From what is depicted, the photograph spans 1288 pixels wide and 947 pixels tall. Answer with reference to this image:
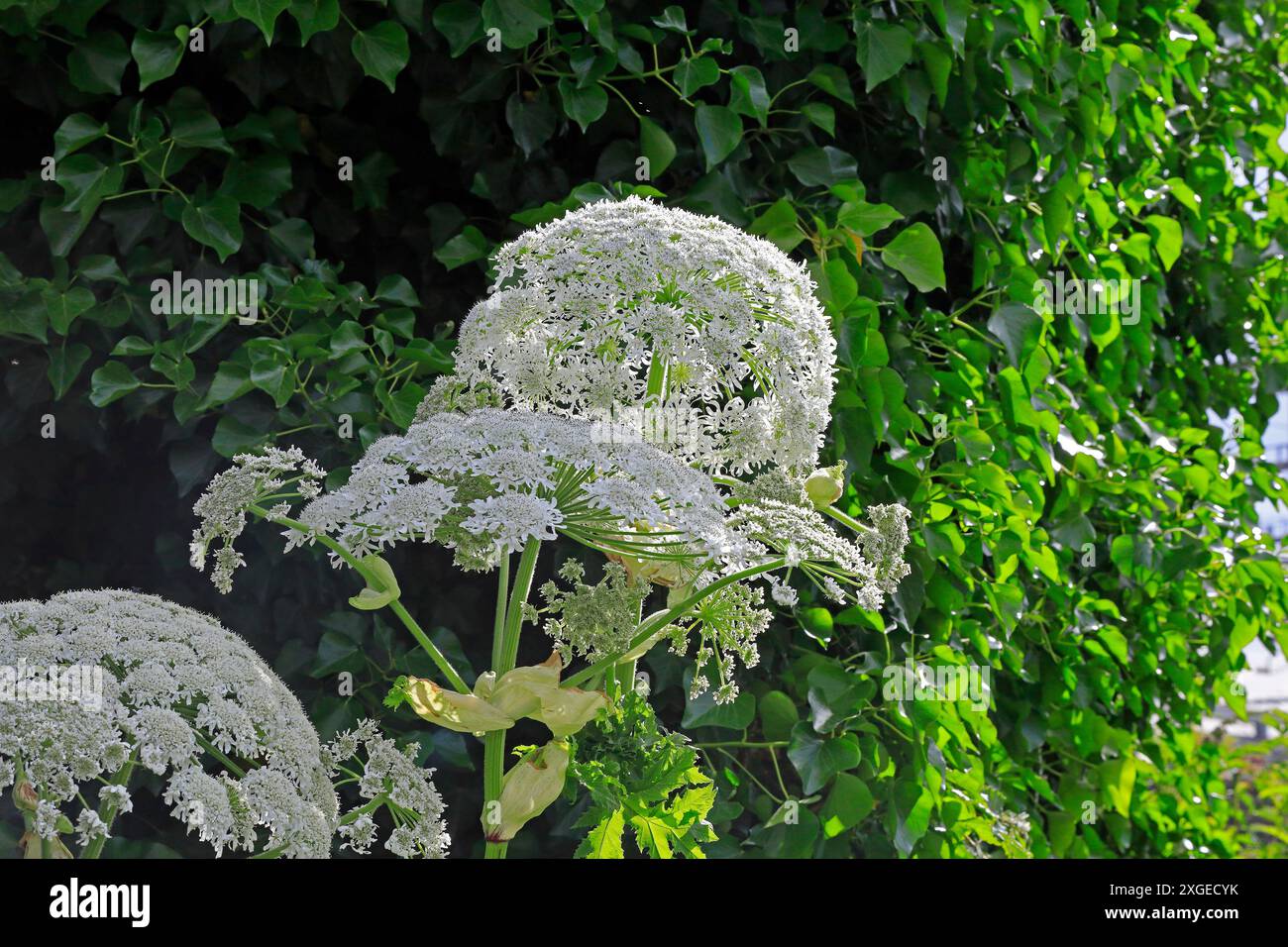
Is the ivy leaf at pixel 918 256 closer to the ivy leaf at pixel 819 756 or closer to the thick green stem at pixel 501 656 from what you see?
the ivy leaf at pixel 819 756

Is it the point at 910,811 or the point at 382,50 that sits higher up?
the point at 382,50

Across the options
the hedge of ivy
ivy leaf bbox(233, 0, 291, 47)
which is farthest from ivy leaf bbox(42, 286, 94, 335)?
ivy leaf bbox(233, 0, 291, 47)

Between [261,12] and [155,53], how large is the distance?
0.11 metres

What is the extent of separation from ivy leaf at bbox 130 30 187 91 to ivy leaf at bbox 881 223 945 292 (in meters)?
0.66

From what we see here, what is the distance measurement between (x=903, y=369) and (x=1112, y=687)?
27.9 inches

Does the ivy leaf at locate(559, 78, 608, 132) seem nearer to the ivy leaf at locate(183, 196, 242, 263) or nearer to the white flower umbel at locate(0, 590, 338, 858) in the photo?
the ivy leaf at locate(183, 196, 242, 263)

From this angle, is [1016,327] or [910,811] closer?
[910,811]

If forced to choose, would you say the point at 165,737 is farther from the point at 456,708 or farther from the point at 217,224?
the point at 217,224

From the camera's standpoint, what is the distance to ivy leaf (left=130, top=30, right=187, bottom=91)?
101 cm

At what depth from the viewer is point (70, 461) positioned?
1.17 m

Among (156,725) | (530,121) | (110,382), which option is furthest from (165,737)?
(530,121)

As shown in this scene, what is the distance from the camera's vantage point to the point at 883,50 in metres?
1.20

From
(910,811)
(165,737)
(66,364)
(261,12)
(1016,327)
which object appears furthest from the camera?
(1016,327)

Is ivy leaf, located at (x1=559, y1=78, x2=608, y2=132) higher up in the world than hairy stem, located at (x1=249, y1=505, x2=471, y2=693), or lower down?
higher up
